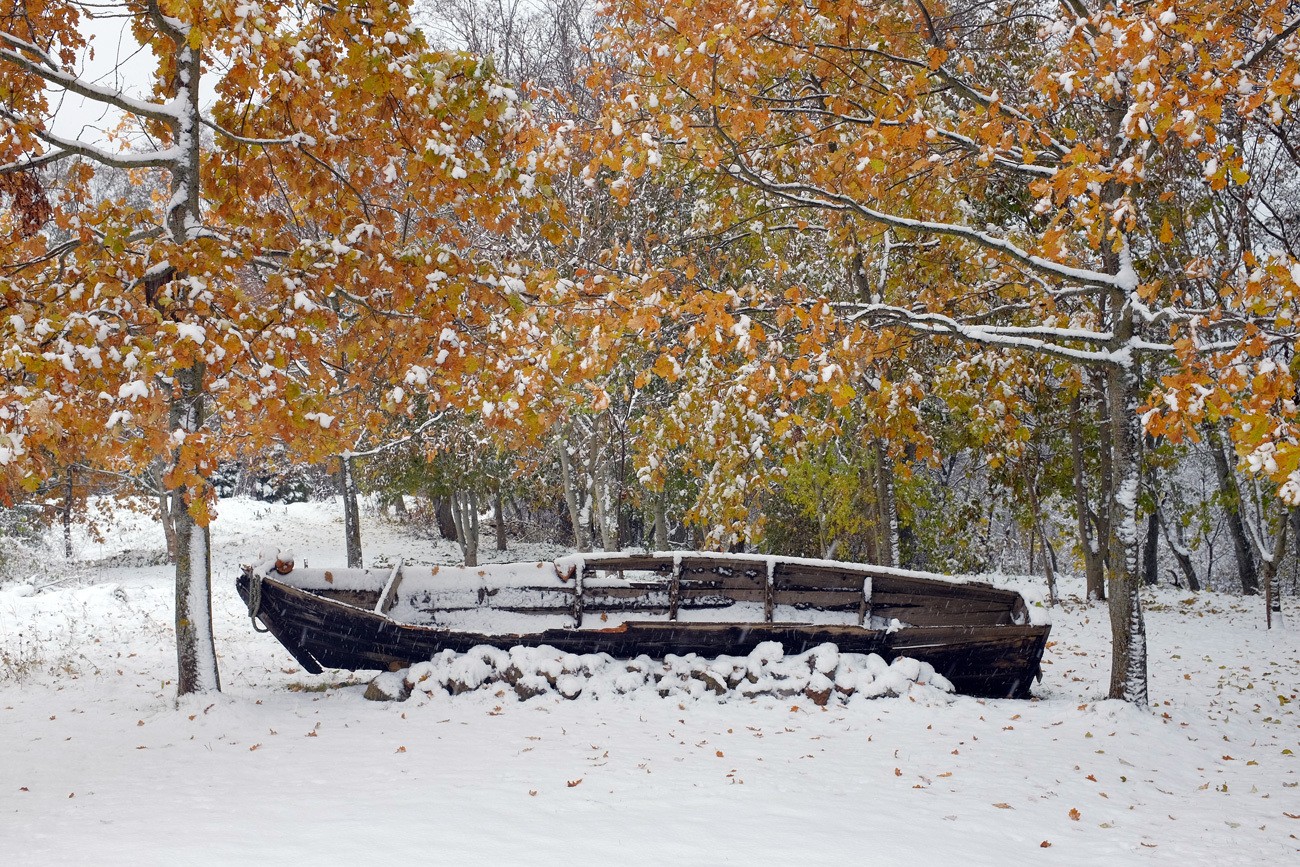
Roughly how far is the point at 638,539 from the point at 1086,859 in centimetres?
2526

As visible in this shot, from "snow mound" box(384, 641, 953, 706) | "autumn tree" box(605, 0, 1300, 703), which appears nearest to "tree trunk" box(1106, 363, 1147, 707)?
"autumn tree" box(605, 0, 1300, 703)

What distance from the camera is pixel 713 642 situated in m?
9.09

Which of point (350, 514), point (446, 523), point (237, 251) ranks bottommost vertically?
point (446, 523)

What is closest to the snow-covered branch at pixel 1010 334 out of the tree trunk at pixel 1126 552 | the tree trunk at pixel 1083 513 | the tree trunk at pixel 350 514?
the tree trunk at pixel 1126 552

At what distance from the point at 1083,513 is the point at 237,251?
14533mm

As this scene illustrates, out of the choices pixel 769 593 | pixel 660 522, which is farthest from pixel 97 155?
pixel 660 522

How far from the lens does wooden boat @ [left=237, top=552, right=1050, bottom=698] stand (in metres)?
8.73

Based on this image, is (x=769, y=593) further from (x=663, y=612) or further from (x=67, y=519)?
(x=67, y=519)

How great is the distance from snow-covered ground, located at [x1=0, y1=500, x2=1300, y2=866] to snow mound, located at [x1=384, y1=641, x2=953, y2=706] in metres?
0.20

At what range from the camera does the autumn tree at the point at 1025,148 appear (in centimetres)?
526

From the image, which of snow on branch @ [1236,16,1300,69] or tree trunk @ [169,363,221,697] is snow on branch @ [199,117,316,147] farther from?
snow on branch @ [1236,16,1300,69]

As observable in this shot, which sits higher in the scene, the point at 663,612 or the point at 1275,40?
the point at 1275,40

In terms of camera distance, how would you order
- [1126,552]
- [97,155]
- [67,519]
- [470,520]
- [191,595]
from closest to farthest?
1. [97,155]
2. [191,595]
3. [1126,552]
4. [67,519]
5. [470,520]

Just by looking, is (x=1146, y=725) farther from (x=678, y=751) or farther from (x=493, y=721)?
(x=493, y=721)
